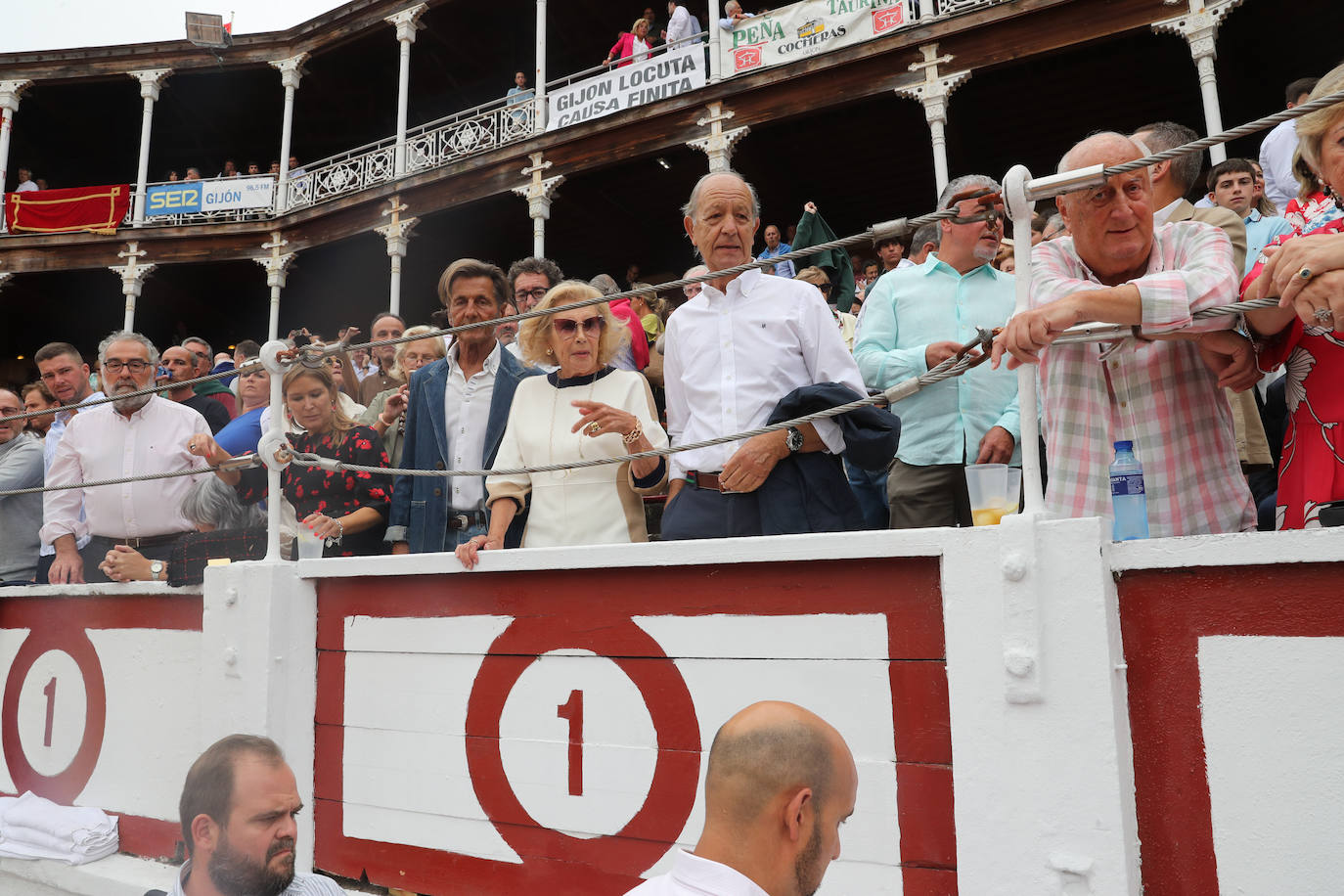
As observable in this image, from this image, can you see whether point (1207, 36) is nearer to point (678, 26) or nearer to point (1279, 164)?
point (1279, 164)

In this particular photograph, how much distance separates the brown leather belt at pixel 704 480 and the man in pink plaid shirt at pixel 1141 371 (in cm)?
89

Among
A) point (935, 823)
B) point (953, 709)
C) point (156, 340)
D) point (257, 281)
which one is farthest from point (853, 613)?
point (156, 340)

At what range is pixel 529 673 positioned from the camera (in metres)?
2.36

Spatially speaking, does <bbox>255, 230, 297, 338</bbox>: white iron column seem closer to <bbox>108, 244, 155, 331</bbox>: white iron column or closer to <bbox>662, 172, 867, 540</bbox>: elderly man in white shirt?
<bbox>108, 244, 155, 331</bbox>: white iron column

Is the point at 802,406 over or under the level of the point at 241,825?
over

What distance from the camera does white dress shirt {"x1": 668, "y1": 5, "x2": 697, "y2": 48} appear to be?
483 inches

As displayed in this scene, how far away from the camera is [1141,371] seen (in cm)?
180

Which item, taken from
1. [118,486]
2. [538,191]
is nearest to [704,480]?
[118,486]

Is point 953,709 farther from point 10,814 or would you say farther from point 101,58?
point 101,58

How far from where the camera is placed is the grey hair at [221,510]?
3426 millimetres

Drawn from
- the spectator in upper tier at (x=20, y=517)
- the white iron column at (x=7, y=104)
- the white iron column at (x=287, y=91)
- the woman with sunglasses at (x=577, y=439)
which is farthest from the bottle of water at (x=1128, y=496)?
the white iron column at (x=7, y=104)

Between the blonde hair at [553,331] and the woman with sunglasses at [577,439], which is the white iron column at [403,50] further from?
the woman with sunglasses at [577,439]

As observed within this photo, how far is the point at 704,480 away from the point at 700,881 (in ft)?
4.54

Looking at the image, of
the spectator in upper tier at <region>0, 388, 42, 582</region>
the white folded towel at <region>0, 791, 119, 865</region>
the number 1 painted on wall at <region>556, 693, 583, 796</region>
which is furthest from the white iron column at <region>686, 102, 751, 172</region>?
the number 1 painted on wall at <region>556, 693, 583, 796</region>
